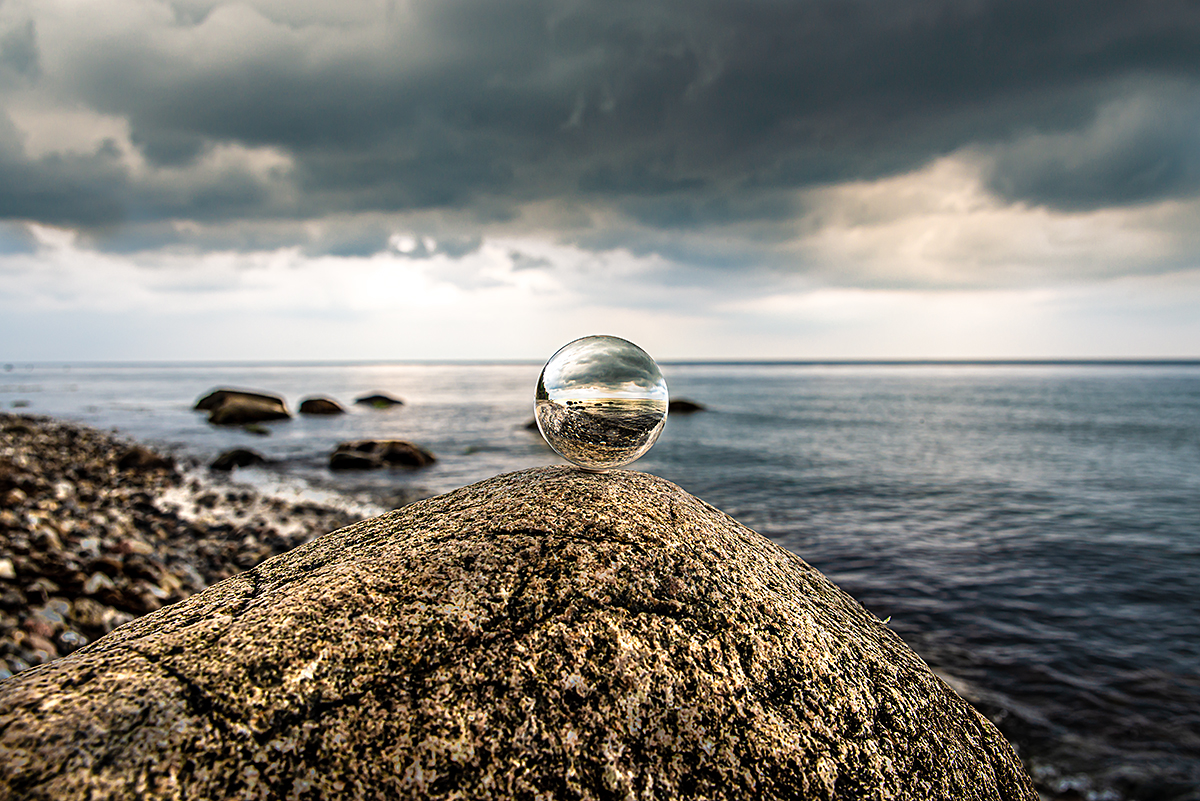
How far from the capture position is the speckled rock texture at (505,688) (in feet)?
6.09

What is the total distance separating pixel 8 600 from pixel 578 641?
7.29 meters

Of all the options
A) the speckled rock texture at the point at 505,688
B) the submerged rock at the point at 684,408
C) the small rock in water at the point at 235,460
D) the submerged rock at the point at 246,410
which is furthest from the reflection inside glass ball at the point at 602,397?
the submerged rock at the point at 684,408

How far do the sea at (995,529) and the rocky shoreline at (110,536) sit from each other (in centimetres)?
229

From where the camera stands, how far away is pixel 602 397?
3518mm

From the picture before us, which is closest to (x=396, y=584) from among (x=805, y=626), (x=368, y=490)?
(x=805, y=626)

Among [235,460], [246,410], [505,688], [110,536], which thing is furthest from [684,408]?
[505,688]

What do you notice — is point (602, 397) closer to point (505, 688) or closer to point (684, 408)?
point (505, 688)

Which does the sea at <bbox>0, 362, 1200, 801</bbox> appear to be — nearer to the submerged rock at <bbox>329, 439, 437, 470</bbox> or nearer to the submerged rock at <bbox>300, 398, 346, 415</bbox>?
the submerged rock at <bbox>329, 439, 437, 470</bbox>

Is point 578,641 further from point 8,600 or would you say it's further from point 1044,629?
point 1044,629

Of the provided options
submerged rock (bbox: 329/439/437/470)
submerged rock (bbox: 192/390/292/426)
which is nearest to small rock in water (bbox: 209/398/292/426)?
submerged rock (bbox: 192/390/292/426)

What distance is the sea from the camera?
6.64 metres

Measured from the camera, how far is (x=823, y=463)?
2333 cm

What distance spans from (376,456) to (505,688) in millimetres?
19942

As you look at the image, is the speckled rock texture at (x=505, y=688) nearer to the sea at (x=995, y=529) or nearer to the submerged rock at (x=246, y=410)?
Answer: the sea at (x=995, y=529)
